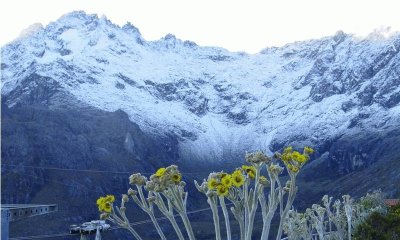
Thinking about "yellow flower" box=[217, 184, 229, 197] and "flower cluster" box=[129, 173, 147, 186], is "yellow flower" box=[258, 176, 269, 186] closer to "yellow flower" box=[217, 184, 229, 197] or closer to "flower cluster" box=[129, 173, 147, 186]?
"yellow flower" box=[217, 184, 229, 197]

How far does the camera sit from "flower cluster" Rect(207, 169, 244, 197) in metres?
6.68

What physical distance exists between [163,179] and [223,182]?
69 cm

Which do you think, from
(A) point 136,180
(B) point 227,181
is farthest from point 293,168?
(A) point 136,180

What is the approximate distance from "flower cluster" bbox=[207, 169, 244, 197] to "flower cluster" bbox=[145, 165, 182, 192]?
391mm

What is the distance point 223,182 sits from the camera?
673cm

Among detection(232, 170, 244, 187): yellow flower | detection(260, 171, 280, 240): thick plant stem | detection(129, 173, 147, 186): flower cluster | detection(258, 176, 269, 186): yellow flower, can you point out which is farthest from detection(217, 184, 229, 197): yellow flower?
detection(129, 173, 147, 186): flower cluster

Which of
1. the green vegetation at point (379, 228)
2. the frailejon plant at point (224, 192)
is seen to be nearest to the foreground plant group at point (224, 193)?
the frailejon plant at point (224, 192)

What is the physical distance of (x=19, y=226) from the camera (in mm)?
164000

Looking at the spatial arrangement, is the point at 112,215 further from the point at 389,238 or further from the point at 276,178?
the point at 389,238

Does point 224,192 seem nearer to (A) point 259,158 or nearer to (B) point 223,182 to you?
(B) point 223,182

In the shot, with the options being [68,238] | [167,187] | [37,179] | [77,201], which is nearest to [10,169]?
[37,179]

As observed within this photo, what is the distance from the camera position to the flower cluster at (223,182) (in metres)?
6.68

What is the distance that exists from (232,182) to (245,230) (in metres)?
0.95

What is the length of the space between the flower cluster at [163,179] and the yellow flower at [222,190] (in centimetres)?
49
